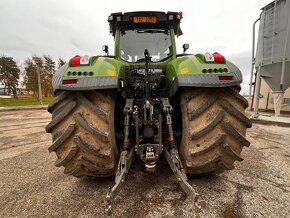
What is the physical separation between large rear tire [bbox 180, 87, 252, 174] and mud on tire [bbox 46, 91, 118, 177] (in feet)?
2.59

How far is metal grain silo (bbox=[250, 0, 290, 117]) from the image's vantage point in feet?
19.3

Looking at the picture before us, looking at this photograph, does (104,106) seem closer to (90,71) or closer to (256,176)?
(90,71)

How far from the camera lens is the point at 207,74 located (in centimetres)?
181

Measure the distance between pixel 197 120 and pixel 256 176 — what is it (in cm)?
146

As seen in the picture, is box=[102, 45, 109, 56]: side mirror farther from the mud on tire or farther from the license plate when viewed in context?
the mud on tire

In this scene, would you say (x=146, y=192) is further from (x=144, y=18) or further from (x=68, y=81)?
(x=144, y=18)

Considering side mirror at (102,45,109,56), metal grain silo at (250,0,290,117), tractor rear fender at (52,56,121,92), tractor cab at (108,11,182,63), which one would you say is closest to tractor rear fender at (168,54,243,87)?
tractor rear fender at (52,56,121,92)

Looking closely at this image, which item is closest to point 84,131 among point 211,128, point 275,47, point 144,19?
point 211,128

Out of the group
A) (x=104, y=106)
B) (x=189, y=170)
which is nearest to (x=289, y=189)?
(x=189, y=170)

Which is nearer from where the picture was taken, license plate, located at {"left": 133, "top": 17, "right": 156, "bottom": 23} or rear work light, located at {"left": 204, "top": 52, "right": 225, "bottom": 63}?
rear work light, located at {"left": 204, "top": 52, "right": 225, "bottom": 63}

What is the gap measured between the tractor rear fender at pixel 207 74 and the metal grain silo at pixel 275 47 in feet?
18.2

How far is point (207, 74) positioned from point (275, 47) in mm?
6109

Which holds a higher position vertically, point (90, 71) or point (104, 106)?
point (90, 71)

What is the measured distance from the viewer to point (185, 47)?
3.25 meters
